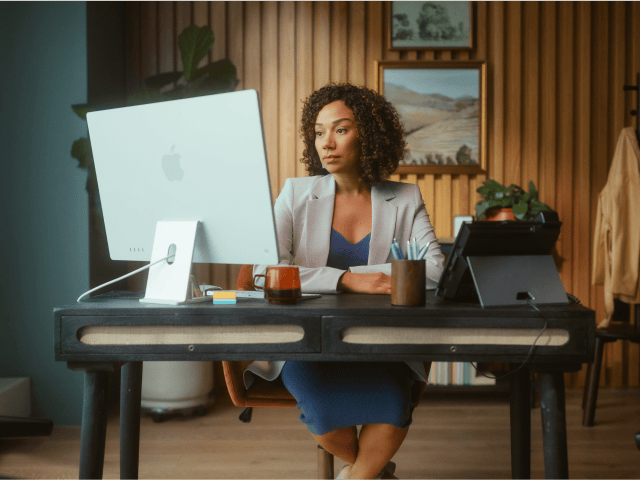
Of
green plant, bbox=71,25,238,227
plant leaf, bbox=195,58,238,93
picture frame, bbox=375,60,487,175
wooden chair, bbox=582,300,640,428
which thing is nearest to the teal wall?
green plant, bbox=71,25,238,227

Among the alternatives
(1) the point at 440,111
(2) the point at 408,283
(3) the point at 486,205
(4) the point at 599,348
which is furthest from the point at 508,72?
(2) the point at 408,283

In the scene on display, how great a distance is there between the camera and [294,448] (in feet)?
7.41

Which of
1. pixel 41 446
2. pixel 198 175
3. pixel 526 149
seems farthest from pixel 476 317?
pixel 526 149

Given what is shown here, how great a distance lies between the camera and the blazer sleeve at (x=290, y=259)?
1267 mm

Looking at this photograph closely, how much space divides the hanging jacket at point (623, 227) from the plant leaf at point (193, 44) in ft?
7.58

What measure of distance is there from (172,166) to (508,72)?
2723mm

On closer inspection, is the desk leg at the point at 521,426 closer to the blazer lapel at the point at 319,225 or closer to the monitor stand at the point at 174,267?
the blazer lapel at the point at 319,225

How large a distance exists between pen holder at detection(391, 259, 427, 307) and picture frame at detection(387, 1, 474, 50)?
A: 2488 millimetres

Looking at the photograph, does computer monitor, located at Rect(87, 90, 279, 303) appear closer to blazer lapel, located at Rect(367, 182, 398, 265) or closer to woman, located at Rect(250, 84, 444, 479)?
woman, located at Rect(250, 84, 444, 479)

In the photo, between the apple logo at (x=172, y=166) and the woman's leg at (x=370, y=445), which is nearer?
the apple logo at (x=172, y=166)

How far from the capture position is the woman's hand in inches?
49.4

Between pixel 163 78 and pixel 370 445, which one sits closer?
pixel 370 445

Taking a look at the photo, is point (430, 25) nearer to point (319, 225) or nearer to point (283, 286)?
point (319, 225)

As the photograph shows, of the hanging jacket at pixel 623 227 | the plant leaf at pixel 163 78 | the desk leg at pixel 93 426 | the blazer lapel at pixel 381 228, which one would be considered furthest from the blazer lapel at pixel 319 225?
the hanging jacket at pixel 623 227
